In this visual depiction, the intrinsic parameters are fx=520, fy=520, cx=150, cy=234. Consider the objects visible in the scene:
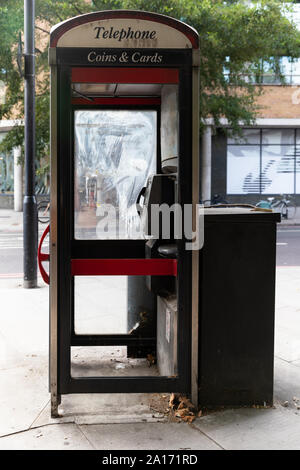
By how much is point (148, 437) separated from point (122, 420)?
0.31m

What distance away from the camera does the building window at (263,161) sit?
26.0m

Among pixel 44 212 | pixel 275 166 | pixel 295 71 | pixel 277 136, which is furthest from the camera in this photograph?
pixel 275 166

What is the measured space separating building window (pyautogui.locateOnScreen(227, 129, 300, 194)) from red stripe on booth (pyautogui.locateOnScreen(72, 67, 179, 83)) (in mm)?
23032

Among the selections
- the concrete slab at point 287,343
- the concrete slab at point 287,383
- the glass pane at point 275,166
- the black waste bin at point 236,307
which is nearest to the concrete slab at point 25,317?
the black waste bin at point 236,307

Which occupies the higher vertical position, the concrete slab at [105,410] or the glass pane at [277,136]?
the glass pane at [277,136]

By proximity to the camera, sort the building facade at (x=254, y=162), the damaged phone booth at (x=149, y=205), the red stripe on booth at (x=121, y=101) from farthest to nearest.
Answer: the building facade at (x=254, y=162)
the red stripe on booth at (x=121, y=101)
the damaged phone booth at (x=149, y=205)

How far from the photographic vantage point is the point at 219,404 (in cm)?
359

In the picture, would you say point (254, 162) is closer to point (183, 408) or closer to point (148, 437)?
point (183, 408)

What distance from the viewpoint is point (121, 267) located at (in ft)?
11.6

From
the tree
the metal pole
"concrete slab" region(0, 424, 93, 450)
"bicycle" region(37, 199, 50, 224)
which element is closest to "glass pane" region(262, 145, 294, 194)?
the tree

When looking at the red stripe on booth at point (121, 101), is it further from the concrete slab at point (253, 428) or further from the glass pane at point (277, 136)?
the glass pane at point (277, 136)

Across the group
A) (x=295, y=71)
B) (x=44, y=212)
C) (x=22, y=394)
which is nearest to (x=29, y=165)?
(x=22, y=394)

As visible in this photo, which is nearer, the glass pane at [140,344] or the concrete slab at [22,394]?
the concrete slab at [22,394]

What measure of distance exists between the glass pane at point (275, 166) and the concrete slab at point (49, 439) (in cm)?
2392
